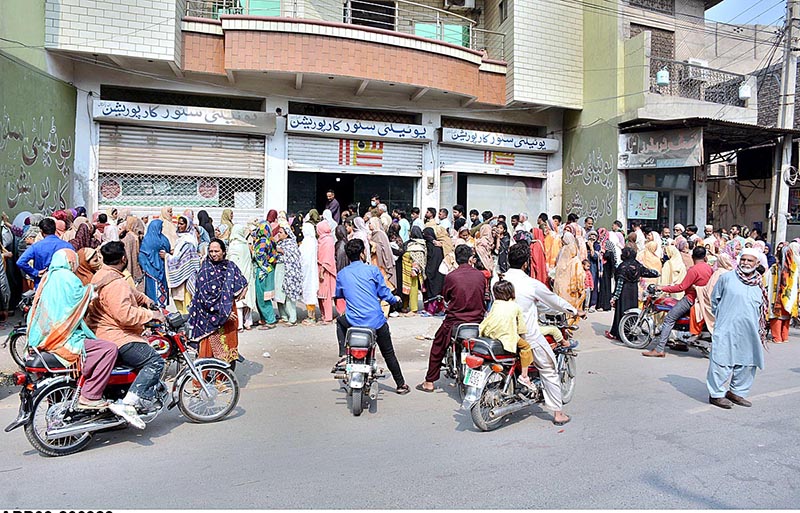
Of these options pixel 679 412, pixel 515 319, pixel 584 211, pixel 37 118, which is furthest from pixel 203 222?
pixel 584 211

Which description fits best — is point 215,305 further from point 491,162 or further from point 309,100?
point 491,162

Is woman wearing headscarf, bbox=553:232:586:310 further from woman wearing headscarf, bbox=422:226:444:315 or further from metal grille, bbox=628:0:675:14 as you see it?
metal grille, bbox=628:0:675:14

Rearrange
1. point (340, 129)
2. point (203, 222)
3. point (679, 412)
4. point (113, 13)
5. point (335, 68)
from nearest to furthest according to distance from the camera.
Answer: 1. point (679, 412)
2. point (203, 222)
3. point (113, 13)
4. point (335, 68)
5. point (340, 129)

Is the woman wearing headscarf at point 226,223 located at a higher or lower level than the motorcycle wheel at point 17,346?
higher

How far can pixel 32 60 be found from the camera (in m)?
11.8

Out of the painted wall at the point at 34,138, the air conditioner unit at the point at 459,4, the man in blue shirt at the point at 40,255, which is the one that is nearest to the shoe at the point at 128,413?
the man in blue shirt at the point at 40,255

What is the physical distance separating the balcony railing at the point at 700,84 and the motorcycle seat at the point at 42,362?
17103mm

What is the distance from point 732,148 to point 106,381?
1872cm

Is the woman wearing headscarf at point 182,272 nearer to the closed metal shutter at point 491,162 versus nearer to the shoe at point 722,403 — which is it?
the shoe at point 722,403

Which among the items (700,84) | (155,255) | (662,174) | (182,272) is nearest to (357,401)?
(182,272)

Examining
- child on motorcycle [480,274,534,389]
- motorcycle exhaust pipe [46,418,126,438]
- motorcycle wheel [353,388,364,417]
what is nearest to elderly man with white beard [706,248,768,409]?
child on motorcycle [480,274,534,389]

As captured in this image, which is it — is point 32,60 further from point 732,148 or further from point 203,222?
point 732,148

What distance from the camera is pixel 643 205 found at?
687 inches

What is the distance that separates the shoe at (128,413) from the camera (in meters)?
4.36
